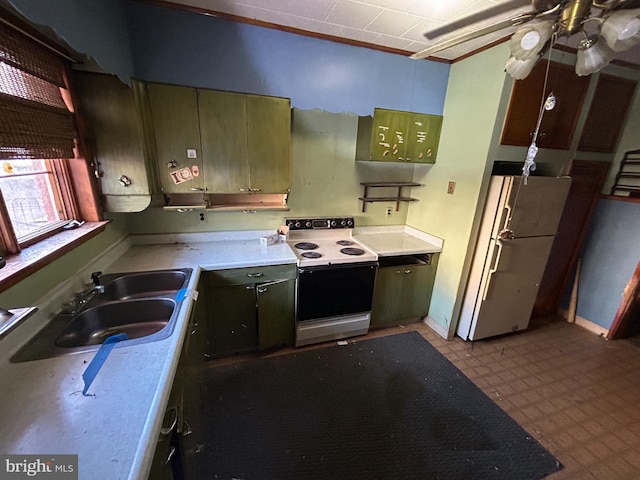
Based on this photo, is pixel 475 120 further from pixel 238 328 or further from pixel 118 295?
pixel 118 295

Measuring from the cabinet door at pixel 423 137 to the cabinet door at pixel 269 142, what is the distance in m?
1.20

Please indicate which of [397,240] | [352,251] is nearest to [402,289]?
[397,240]

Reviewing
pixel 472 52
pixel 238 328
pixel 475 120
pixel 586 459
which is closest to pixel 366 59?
pixel 472 52

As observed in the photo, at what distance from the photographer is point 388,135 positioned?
2.43 m

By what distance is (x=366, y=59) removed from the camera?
7.24 feet

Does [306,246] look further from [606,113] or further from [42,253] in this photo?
[606,113]

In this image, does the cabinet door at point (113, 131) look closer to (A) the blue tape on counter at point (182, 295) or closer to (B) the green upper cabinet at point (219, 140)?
(B) the green upper cabinet at point (219, 140)

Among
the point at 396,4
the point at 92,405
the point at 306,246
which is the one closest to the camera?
the point at 92,405

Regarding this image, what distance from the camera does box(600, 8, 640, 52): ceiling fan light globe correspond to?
3.06 feet

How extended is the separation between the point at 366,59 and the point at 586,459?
10.4 feet

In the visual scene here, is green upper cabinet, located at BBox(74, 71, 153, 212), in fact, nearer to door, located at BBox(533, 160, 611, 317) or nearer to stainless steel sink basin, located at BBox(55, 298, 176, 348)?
stainless steel sink basin, located at BBox(55, 298, 176, 348)

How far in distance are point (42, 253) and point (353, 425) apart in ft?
6.49

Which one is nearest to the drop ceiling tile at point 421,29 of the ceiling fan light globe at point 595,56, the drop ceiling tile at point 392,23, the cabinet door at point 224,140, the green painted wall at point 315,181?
the drop ceiling tile at point 392,23

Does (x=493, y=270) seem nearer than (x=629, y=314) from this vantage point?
Yes
